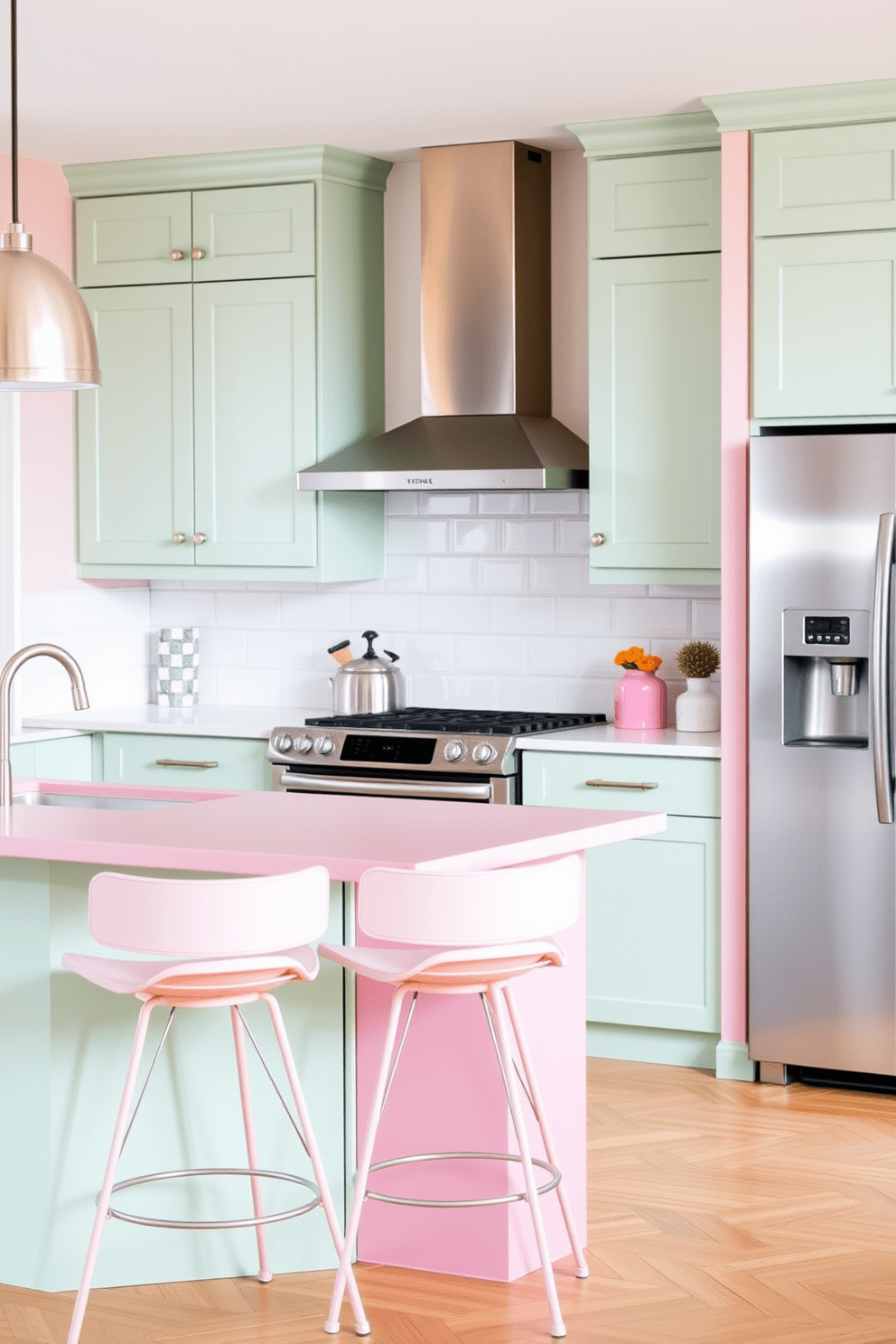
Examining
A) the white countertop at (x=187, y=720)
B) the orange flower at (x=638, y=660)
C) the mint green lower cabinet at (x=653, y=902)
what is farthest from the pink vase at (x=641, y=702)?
the white countertop at (x=187, y=720)

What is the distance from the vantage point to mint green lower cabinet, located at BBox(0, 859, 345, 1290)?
3.36 metres

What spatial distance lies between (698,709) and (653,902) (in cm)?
58

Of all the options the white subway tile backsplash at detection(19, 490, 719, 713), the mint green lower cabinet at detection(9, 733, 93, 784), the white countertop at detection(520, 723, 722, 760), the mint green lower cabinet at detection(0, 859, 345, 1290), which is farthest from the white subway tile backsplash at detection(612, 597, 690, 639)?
the mint green lower cabinet at detection(0, 859, 345, 1290)

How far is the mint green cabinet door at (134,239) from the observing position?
5719 millimetres

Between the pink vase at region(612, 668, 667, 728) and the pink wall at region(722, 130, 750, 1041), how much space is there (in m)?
0.42

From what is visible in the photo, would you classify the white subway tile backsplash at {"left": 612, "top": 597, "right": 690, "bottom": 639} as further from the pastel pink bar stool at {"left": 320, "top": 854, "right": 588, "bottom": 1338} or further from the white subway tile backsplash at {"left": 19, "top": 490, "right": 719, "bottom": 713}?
the pastel pink bar stool at {"left": 320, "top": 854, "right": 588, "bottom": 1338}

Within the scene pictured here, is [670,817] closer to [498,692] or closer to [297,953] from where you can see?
[498,692]

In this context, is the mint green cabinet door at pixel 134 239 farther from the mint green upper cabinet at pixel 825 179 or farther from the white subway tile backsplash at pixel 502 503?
the mint green upper cabinet at pixel 825 179

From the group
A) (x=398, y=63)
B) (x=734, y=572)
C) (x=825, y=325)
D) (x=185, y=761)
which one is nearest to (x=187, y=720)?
(x=185, y=761)

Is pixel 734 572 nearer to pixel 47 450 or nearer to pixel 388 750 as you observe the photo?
A: pixel 388 750

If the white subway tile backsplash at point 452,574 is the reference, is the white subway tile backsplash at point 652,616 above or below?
below

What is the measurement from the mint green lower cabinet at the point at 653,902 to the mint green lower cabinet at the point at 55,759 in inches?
58.8

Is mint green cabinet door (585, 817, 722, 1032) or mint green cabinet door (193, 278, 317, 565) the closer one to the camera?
mint green cabinet door (585, 817, 722, 1032)

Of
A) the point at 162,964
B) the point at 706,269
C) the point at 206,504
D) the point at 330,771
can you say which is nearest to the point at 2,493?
the point at 206,504
